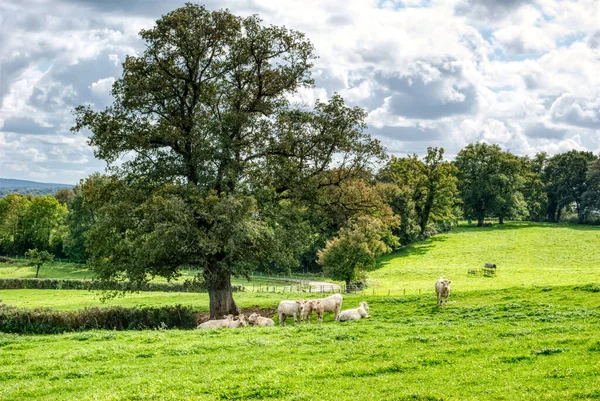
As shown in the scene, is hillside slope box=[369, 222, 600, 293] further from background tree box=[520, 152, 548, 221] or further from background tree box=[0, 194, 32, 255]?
background tree box=[0, 194, 32, 255]

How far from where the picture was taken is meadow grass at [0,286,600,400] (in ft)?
37.2

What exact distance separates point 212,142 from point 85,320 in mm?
11458

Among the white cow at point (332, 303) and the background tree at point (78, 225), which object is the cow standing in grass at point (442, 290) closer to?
the white cow at point (332, 303)

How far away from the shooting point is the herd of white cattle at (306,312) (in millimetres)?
24219

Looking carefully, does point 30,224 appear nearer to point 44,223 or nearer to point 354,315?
point 44,223

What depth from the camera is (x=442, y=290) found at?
26.0 meters

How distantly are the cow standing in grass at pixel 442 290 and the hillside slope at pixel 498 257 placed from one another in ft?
77.0

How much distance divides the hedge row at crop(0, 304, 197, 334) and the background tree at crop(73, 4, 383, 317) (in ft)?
6.94

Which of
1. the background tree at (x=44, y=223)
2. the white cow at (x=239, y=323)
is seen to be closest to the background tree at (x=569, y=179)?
the white cow at (x=239, y=323)

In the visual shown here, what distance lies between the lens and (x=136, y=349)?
58.9 ft

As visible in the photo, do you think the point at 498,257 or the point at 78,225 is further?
the point at 78,225

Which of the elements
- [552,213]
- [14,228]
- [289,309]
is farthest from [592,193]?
[14,228]

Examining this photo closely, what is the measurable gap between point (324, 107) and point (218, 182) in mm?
7382

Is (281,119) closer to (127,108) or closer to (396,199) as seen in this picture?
(127,108)
